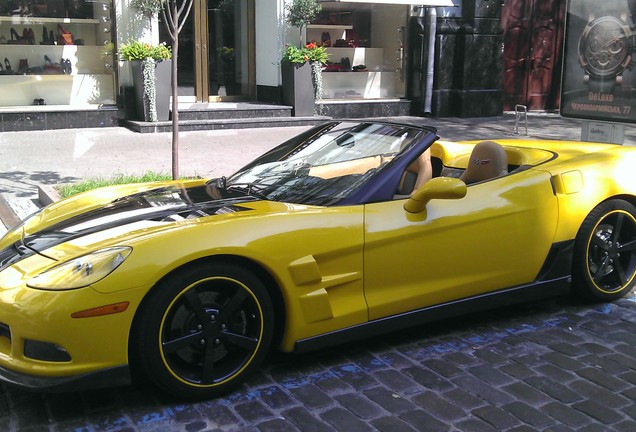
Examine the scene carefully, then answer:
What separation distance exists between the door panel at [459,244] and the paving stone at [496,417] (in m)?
0.77

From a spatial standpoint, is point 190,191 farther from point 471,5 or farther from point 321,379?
point 471,5

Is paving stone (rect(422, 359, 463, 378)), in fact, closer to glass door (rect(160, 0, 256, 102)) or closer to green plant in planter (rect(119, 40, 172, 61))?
green plant in planter (rect(119, 40, 172, 61))

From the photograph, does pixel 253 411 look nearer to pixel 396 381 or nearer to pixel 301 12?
pixel 396 381

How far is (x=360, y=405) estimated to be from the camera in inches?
133

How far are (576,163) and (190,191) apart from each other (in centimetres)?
261

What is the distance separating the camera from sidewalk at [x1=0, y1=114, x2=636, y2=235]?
8742 mm

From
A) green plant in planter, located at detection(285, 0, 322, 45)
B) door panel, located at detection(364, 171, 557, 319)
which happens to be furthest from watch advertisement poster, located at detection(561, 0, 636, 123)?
green plant in planter, located at detection(285, 0, 322, 45)

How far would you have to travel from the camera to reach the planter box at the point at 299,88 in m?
14.3

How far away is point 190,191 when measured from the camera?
4.36m

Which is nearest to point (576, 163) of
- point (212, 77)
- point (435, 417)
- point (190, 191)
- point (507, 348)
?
point (507, 348)

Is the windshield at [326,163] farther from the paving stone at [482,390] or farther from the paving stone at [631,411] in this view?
the paving stone at [631,411]

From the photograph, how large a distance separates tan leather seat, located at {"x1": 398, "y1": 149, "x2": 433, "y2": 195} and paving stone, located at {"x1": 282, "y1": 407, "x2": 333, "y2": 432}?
57.7 inches

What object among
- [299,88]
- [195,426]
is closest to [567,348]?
[195,426]

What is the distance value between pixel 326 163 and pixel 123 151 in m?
7.20
